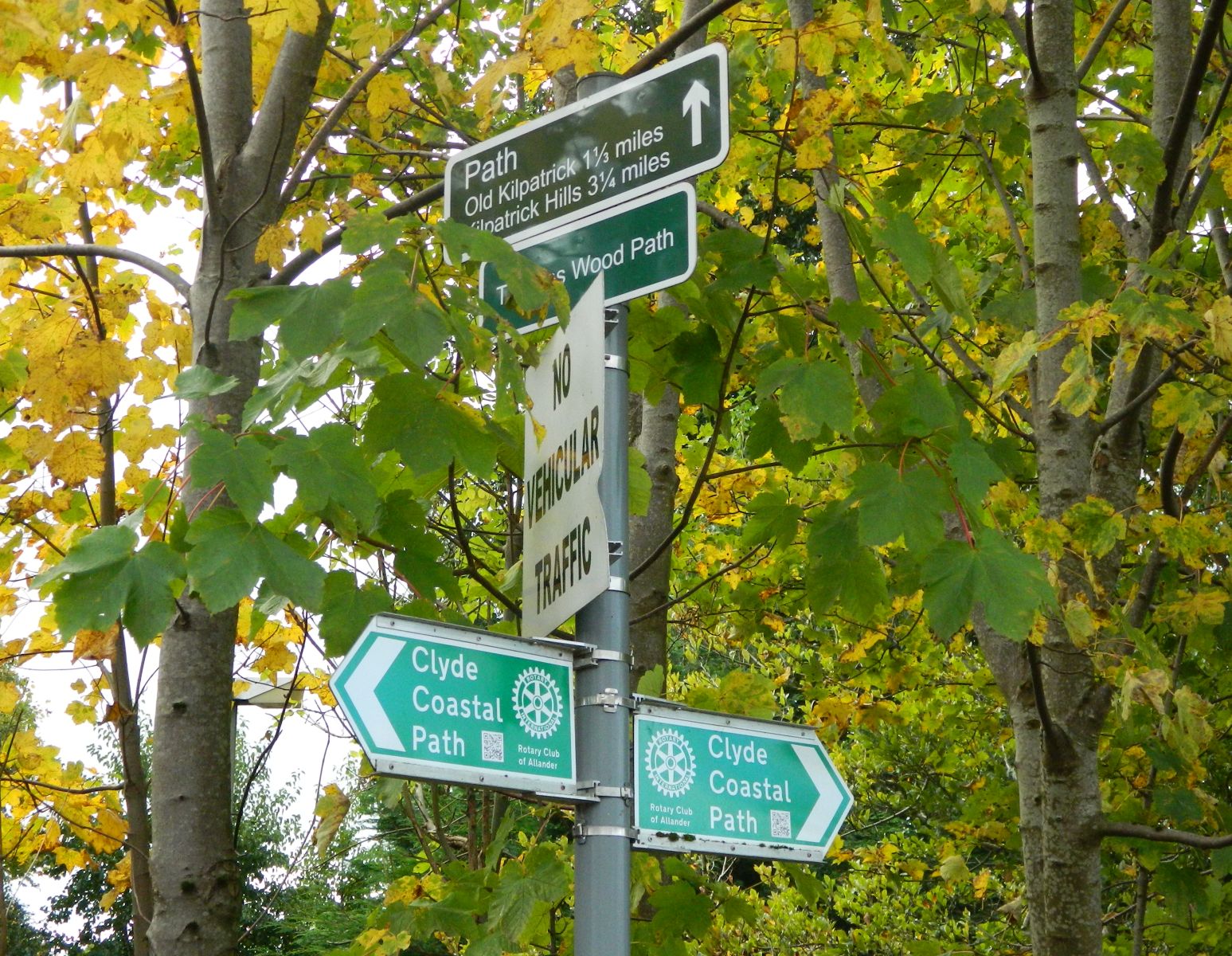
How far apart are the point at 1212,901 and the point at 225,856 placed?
3960 millimetres

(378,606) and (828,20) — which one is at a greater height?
(828,20)

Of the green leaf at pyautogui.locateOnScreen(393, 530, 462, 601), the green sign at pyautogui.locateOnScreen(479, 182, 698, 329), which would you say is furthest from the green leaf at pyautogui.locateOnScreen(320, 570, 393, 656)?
the green sign at pyautogui.locateOnScreen(479, 182, 698, 329)

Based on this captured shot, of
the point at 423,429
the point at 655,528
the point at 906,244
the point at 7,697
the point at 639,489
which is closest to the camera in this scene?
the point at 423,429

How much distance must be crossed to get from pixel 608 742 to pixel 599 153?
3.25 ft

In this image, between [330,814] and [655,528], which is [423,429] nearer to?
[330,814]

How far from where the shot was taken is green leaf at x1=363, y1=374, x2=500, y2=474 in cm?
196

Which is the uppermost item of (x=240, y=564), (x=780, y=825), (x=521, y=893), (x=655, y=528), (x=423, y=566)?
(x=655, y=528)

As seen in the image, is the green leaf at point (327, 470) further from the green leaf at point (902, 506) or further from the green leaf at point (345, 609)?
the green leaf at point (902, 506)

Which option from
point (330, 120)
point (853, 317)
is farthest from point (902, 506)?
point (330, 120)

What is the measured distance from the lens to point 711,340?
2.75 meters

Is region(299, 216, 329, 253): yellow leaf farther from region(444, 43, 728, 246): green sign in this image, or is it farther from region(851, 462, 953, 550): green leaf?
region(851, 462, 953, 550): green leaf

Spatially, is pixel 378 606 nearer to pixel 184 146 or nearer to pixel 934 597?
pixel 934 597

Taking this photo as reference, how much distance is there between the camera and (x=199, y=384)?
2170 mm

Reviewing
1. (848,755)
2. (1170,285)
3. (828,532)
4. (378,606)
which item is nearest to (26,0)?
(378,606)
